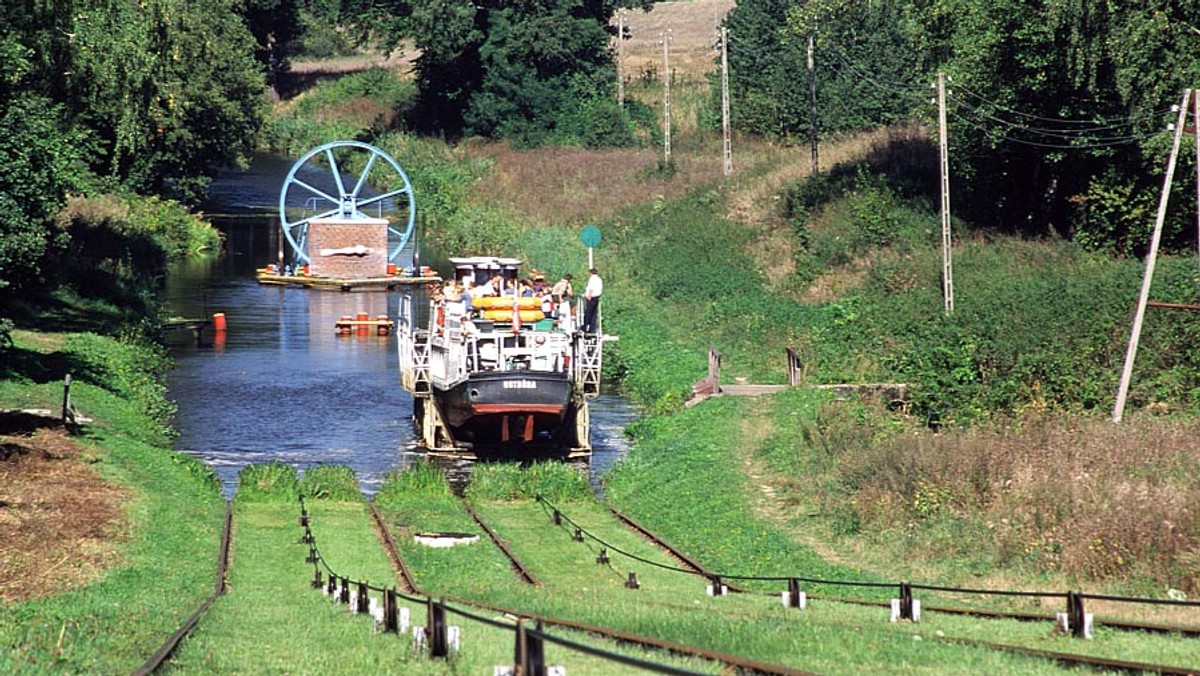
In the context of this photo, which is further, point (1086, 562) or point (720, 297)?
point (720, 297)

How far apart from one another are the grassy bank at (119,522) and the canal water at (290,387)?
143 centimetres

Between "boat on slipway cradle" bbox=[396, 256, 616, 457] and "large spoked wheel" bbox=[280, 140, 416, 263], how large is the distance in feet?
101

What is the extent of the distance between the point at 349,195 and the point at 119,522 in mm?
46603

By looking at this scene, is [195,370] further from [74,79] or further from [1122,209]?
[1122,209]

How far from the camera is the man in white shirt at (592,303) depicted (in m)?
37.9

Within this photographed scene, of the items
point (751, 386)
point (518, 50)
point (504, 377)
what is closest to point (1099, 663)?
point (504, 377)

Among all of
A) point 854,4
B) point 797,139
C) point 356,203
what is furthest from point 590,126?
point 854,4

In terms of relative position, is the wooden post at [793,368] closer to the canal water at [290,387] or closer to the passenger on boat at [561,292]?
the canal water at [290,387]

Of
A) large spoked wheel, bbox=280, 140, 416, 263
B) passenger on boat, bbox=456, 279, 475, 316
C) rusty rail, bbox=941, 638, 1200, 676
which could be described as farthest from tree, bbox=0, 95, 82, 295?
large spoked wheel, bbox=280, 140, 416, 263

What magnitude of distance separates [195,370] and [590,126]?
46478mm

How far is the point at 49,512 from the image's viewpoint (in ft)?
77.7

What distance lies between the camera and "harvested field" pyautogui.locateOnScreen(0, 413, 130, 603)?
19766 millimetres

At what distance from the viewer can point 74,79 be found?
141 feet

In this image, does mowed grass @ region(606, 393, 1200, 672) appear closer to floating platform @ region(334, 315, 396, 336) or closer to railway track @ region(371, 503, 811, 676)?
railway track @ region(371, 503, 811, 676)
